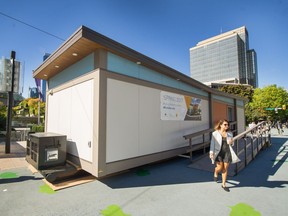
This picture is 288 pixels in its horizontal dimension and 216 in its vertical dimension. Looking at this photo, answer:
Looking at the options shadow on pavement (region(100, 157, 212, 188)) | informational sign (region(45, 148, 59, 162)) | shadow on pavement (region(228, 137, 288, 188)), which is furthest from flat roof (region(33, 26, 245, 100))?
shadow on pavement (region(228, 137, 288, 188))

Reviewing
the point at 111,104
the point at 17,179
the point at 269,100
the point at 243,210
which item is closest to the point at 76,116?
the point at 111,104

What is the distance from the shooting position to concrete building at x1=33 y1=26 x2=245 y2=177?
13.7 ft

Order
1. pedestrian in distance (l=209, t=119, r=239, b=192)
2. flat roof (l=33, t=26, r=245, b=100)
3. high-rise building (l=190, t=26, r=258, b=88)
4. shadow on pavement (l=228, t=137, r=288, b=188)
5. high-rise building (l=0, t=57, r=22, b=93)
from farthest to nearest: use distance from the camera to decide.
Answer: high-rise building (l=190, t=26, r=258, b=88)
high-rise building (l=0, t=57, r=22, b=93)
shadow on pavement (l=228, t=137, r=288, b=188)
pedestrian in distance (l=209, t=119, r=239, b=192)
flat roof (l=33, t=26, r=245, b=100)

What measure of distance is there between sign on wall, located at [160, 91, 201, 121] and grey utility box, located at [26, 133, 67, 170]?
3.35 m

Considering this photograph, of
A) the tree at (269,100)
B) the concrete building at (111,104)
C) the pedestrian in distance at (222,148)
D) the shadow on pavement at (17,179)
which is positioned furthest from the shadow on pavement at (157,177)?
the tree at (269,100)

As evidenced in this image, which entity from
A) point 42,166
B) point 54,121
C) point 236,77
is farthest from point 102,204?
point 236,77

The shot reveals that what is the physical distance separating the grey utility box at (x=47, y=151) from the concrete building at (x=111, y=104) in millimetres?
428

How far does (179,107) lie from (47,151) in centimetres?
487

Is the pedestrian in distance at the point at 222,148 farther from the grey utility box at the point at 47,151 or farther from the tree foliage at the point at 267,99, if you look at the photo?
the tree foliage at the point at 267,99

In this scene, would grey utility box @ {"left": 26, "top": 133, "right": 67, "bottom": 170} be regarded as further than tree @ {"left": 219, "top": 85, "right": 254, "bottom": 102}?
No

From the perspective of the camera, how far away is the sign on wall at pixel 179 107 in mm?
6203

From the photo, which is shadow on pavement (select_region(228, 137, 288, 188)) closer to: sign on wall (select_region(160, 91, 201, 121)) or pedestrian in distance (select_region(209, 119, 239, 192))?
pedestrian in distance (select_region(209, 119, 239, 192))

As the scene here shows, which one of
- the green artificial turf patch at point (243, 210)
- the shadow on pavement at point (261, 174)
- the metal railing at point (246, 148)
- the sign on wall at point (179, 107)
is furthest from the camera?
the sign on wall at point (179, 107)

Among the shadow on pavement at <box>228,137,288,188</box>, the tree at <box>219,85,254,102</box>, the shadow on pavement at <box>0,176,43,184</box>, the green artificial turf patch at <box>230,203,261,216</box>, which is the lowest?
the shadow on pavement at <box>228,137,288,188</box>
